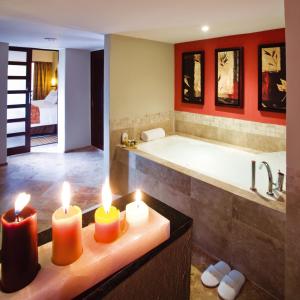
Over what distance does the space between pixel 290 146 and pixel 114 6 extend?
1.78 m

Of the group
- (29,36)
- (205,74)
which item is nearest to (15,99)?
(29,36)

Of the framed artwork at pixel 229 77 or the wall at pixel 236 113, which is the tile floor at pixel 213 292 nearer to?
the wall at pixel 236 113

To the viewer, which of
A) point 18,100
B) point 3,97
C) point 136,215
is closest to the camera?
point 136,215

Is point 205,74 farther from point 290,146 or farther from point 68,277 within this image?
point 68,277

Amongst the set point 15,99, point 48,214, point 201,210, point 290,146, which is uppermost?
point 15,99

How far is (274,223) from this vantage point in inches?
74.5

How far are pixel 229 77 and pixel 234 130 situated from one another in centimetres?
72

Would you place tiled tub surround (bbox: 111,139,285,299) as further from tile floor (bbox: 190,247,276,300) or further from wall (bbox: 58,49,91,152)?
wall (bbox: 58,49,91,152)

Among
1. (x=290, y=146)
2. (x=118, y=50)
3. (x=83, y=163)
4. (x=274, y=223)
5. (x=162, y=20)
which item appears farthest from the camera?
(x=83, y=163)

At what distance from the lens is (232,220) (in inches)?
86.1

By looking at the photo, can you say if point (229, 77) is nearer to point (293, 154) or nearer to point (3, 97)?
point (293, 154)

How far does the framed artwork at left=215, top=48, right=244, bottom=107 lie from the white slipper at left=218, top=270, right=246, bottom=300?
2240 mm

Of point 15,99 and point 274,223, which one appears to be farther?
point 15,99

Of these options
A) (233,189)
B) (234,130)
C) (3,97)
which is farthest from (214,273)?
(3,97)
